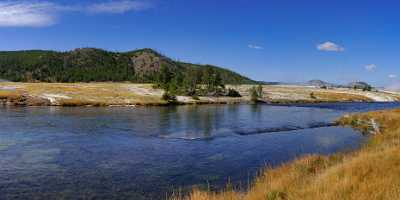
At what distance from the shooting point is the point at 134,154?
31359 mm

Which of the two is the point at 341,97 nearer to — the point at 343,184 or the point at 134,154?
the point at 134,154

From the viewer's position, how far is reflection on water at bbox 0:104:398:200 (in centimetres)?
2147

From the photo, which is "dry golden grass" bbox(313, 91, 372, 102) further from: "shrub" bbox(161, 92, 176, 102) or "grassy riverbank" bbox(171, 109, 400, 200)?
"grassy riverbank" bbox(171, 109, 400, 200)

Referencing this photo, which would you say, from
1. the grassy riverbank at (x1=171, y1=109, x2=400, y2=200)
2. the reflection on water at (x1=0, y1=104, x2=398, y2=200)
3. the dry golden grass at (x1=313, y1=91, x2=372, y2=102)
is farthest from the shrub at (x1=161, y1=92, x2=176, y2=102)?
the grassy riverbank at (x1=171, y1=109, x2=400, y2=200)

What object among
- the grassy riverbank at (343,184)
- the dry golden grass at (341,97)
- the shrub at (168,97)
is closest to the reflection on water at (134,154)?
the grassy riverbank at (343,184)

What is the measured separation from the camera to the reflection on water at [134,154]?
70.4 feet

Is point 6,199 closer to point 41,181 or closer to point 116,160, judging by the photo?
point 41,181

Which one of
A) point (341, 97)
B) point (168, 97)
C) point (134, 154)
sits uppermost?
point (168, 97)

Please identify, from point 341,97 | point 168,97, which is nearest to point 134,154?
point 168,97

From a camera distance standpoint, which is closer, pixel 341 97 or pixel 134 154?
pixel 134 154

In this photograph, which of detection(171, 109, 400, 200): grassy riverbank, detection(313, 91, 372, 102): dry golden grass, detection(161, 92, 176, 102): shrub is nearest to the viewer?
detection(171, 109, 400, 200): grassy riverbank

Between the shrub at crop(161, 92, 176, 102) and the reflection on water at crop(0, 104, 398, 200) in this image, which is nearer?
the reflection on water at crop(0, 104, 398, 200)

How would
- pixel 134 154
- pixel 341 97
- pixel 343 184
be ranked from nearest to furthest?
pixel 343 184
pixel 134 154
pixel 341 97

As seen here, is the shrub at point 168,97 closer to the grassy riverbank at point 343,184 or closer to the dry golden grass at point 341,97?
the dry golden grass at point 341,97
